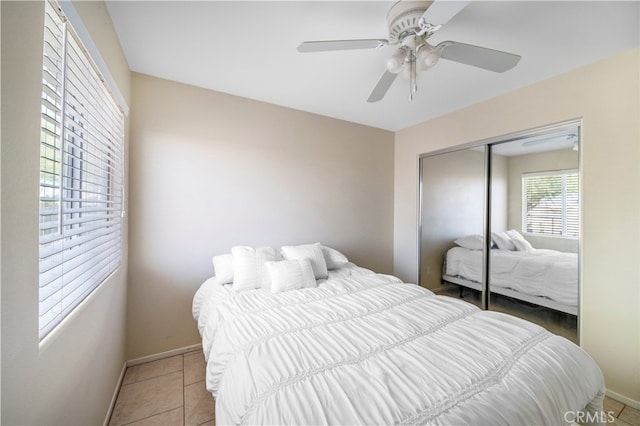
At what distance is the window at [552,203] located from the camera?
6.79 ft

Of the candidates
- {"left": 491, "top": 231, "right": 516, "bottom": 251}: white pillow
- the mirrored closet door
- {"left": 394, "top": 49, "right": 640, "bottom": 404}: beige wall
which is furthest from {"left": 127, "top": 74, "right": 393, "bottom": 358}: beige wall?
{"left": 394, "top": 49, "right": 640, "bottom": 404}: beige wall

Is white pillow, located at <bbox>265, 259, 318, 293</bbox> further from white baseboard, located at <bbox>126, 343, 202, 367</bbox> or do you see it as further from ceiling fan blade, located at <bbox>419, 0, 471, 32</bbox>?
ceiling fan blade, located at <bbox>419, 0, 471, 32</bbox>

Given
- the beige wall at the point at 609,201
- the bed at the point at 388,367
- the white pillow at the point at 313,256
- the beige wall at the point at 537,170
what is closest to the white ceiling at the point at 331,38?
the beige wall at the point at 609,201

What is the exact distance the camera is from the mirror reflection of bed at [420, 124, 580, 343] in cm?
211

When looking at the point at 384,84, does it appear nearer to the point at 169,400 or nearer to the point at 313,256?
the point at 313,256

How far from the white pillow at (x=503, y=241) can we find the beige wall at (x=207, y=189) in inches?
65.2

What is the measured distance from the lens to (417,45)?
141 cm

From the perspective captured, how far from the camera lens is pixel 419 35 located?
51.8 inches

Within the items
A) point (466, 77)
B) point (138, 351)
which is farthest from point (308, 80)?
point (138, 351)

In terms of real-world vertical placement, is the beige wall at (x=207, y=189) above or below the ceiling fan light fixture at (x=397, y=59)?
below

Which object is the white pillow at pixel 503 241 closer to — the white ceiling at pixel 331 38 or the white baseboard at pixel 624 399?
the white baseboard at pixel 624 399

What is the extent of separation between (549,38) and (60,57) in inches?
107

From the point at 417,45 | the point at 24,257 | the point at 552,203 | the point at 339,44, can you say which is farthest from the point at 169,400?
the point at 552,203

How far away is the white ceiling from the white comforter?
182 cm
